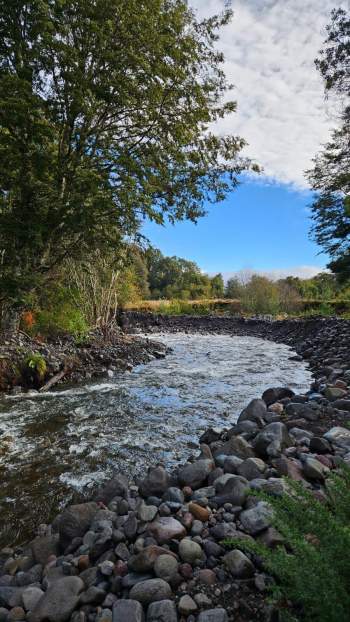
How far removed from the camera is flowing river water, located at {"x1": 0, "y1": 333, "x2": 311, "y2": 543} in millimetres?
3088

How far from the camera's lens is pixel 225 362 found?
10.0 m

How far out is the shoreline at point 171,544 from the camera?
159 cm

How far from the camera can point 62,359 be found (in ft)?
25.1

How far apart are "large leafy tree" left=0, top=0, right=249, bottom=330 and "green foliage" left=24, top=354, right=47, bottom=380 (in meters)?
1.44

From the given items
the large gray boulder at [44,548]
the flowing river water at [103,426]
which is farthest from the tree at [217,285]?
the large gray boulder at [44,548]

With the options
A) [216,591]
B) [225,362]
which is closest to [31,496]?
[216,591]

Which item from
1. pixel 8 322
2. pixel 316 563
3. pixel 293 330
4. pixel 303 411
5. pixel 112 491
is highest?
pixel 8 322

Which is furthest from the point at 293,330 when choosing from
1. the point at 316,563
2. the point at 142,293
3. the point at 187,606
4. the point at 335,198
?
the point at 142,293

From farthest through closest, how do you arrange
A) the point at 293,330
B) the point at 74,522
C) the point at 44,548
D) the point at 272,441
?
the point at 293,330 → the point at 272,441 → the point at 74,522 → the point at 44,548

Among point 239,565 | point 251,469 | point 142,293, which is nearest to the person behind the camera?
point 239,565

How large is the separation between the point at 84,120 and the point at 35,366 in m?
4.89

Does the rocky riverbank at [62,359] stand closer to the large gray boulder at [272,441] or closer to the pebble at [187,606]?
the large gray boulder at [272,441]

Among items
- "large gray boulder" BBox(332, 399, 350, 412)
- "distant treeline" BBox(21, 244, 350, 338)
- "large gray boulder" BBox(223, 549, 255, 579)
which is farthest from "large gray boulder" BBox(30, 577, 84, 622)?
"distant treeline" BBox(21, 244, 350, 338)

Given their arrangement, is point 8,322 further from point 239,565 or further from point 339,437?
point 239,565
